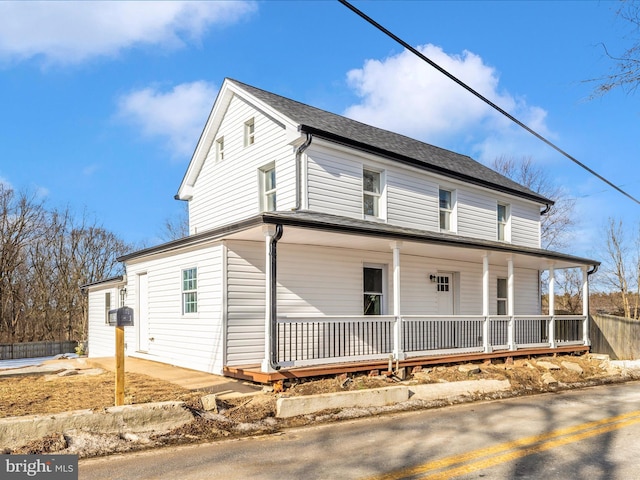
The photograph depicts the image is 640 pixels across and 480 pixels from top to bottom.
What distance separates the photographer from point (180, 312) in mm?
12453

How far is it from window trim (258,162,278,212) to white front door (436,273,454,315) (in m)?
5.48

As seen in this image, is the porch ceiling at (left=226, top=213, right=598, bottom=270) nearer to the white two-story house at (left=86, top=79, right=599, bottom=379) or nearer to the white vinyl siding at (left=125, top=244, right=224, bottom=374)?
the white two-story house at (left=86, top=79, right=599, bottom=379)

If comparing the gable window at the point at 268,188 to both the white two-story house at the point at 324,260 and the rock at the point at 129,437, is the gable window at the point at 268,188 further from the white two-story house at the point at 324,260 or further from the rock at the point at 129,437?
the rock at the point at 129,437

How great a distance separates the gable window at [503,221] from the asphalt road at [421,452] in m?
10.4

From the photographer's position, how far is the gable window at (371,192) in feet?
45.6

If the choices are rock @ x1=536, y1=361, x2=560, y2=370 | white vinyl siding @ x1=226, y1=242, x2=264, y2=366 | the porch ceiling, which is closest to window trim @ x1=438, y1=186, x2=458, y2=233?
the porch ceiling

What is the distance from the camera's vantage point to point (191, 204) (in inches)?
700

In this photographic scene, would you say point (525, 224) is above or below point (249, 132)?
below

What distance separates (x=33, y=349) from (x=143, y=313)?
44.5ft

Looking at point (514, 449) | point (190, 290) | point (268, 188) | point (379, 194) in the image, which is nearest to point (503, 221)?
point (379, 194)

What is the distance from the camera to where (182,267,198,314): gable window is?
39.0 feet

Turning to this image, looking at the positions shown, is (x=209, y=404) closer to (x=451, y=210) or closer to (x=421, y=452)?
(x=421, y=452)

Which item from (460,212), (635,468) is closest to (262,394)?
(635,468)

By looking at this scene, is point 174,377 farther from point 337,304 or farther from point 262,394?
point 337,304
